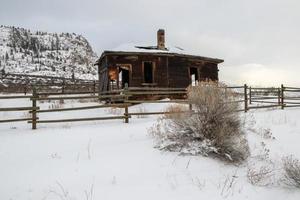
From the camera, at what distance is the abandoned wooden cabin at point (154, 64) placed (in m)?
20.5

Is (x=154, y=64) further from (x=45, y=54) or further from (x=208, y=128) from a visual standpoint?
(x=45, y=54)

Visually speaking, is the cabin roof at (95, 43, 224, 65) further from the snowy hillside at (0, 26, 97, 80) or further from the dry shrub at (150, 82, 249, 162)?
the snowy hillside at (0, 26, 97, 80)

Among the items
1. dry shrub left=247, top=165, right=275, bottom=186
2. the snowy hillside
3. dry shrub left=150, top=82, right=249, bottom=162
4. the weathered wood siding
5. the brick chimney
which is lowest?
dry shrub left=247, top=165, right=275, bottom=186

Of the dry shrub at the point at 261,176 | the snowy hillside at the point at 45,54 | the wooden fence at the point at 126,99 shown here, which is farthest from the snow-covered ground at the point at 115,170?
the snowy hillside at the point at 45,54

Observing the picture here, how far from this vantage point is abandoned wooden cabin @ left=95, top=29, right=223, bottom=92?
2047 cm

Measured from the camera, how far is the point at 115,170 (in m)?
6.88

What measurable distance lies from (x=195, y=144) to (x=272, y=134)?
4.14m

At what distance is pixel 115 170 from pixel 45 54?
77.1m

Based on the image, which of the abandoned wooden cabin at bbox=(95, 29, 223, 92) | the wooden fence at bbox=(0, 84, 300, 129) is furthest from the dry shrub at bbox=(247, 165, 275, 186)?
the abandoned wooden cabin at bbox=(95, 29, 223, 92)

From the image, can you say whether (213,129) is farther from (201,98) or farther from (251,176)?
→ (251,176)

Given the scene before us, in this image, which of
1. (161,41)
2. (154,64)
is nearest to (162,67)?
(154,64)

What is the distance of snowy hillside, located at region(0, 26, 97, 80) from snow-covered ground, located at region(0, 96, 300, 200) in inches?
2256

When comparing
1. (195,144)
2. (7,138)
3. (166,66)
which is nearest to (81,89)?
(166,66)

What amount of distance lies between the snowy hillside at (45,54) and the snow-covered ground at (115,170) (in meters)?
57.3
